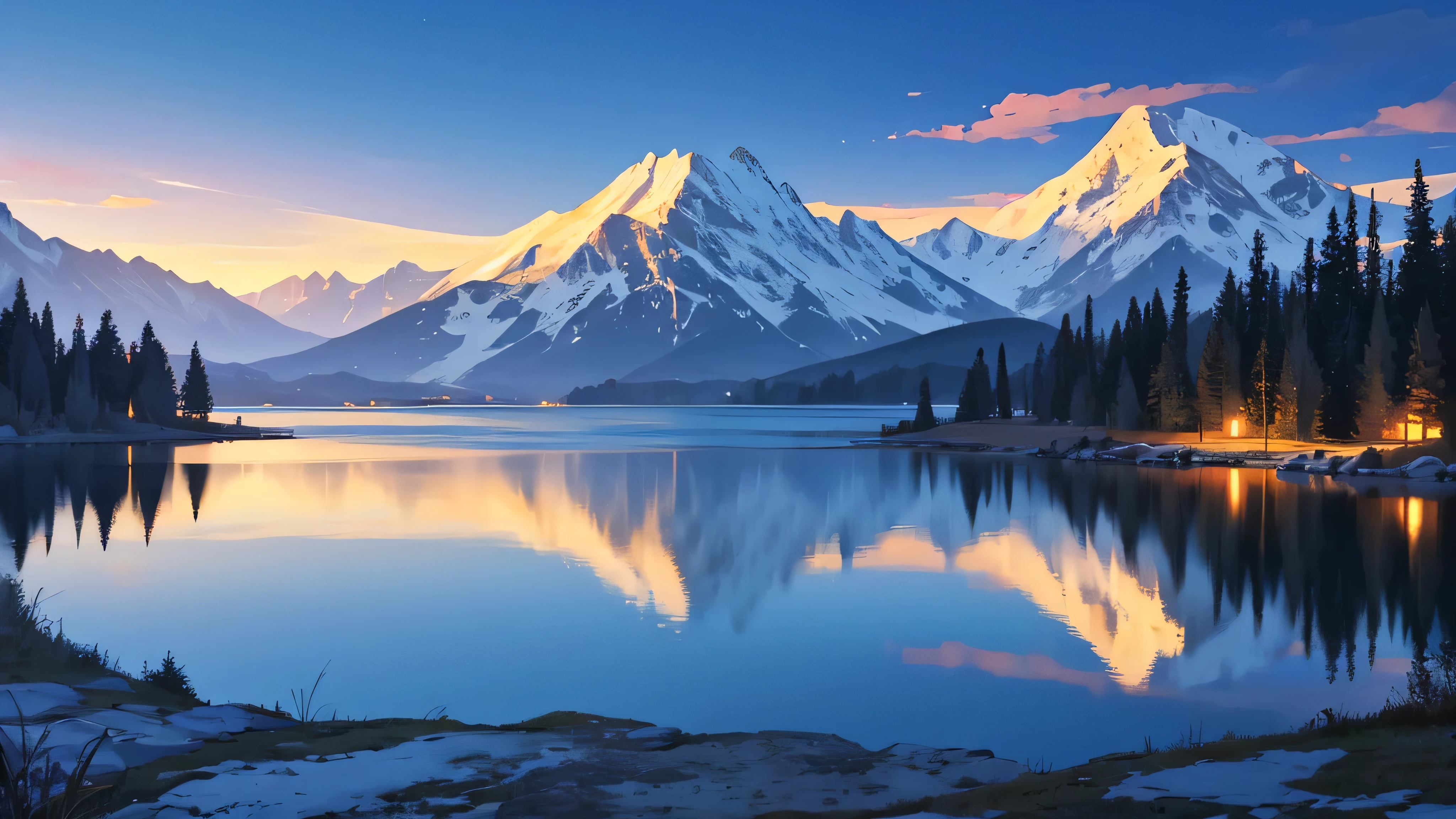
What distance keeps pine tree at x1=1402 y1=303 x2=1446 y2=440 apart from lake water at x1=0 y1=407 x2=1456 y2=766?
24.3m

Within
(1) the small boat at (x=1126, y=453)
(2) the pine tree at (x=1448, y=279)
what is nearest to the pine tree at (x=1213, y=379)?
(1) the small boat at (x=1126, y=453)

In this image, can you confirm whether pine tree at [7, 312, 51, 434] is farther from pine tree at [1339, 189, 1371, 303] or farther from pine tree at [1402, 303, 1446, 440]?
pine tree at [1339, 189, 1371, 303]

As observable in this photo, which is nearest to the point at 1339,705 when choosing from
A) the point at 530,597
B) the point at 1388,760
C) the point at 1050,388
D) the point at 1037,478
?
the point at 1388,760

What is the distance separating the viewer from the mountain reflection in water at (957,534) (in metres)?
25.8

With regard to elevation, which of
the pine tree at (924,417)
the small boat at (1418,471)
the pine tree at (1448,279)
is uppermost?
the pine tree at (1448,279)

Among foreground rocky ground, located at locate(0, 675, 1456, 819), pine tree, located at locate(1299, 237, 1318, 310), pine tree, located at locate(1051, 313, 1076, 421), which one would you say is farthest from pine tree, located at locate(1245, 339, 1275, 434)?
foreground rocky ground, located at locate(0, 675, 1456, 819)

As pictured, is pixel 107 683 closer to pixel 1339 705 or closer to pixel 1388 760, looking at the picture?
pixel 1388 760

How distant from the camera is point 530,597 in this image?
105 feet

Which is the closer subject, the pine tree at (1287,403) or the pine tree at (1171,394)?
the pine tree at (1287,403)

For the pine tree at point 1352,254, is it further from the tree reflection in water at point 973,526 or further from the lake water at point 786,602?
the lake water at point 786,602

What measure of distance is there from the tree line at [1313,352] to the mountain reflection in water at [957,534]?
20.9 metres

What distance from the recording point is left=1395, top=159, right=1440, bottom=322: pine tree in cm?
10331

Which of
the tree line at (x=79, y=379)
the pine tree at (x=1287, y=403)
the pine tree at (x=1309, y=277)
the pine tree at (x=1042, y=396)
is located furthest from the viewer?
the pine tree at (x=1042, y=396)

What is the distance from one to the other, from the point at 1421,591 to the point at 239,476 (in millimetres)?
76537
